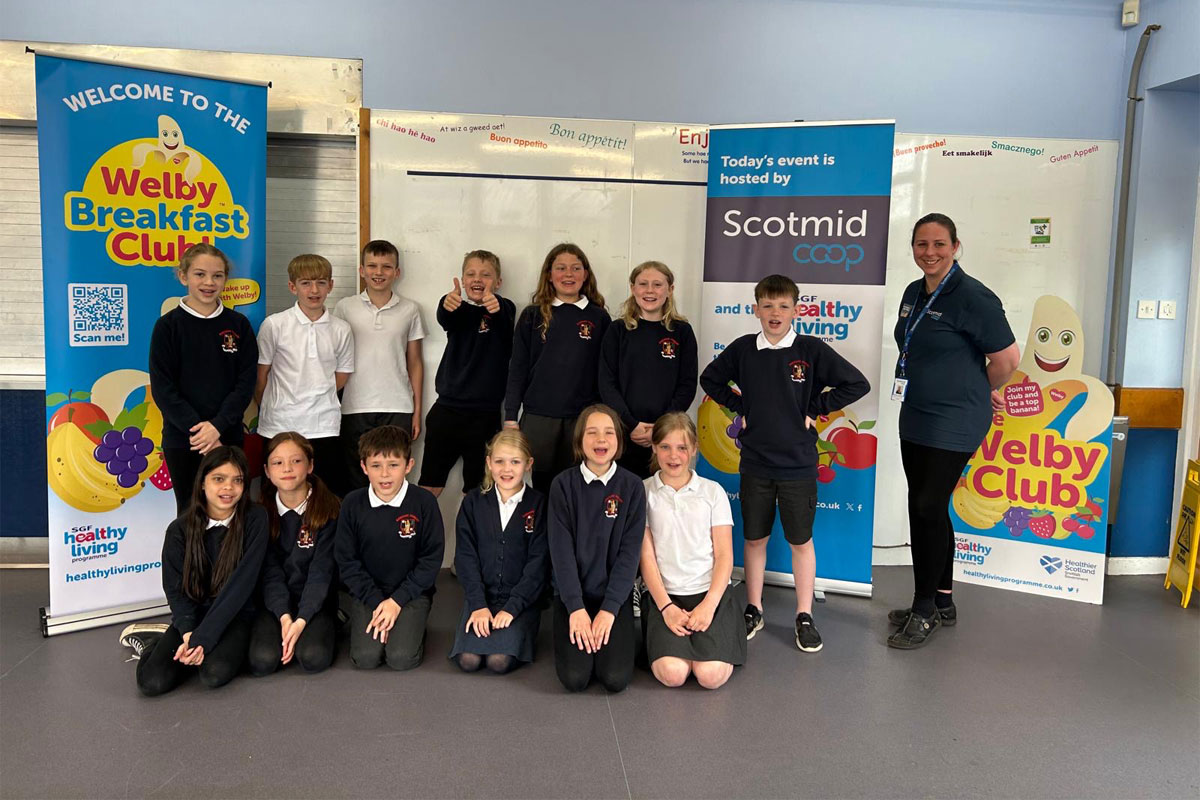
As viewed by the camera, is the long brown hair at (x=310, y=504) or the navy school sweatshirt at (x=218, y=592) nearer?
the navy school sweatshirt at (x=218, y=592)

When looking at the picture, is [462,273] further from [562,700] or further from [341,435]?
[562,700]

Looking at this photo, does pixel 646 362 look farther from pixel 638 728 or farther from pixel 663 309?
pixel 638 728

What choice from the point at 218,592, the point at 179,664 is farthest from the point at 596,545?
the point at 179,664

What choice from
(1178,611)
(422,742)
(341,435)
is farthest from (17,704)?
(1178,611)

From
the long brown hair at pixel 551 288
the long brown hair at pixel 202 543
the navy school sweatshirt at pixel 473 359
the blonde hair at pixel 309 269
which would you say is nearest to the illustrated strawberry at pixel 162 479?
the long brown hair at pixel 202 543

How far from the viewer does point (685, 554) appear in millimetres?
3037

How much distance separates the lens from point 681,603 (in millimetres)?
3025

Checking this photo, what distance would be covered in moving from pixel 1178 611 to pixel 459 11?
4.20m

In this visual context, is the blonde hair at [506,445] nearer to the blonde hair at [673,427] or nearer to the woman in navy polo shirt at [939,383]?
the blonde hair at [673,427]

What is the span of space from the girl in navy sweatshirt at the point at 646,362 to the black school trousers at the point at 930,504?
927 millimetres

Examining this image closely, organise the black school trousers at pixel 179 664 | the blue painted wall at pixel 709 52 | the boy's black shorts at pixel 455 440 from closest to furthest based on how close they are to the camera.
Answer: the black school trousers at pixel 179 664 < the boy's black shorts at pixel 455 440 < the blue painted wall at pixel 709 52

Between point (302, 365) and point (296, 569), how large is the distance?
902 mm

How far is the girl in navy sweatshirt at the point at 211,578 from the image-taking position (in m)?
2.74

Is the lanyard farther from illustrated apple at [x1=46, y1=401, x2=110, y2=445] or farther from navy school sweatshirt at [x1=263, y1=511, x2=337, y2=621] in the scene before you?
illustrated apple at [x1=46, y1=401, x2=110, y2=445]
